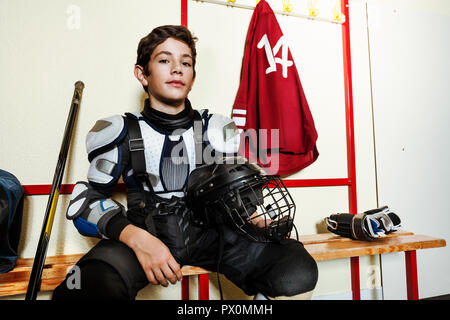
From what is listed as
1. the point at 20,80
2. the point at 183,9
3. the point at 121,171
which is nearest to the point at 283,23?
the point at 183,9

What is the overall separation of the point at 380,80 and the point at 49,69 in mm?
1709

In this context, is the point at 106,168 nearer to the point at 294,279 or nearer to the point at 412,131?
the point at 294,279

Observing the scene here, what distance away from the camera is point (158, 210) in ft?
2.64

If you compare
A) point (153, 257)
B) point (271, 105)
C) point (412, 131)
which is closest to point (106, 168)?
point (153, 257)

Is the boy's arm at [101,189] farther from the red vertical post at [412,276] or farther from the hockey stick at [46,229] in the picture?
the red vertical post at [412,276]

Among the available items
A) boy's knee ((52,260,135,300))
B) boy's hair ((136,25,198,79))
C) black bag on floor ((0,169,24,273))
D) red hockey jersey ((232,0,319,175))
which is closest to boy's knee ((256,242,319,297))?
boy's knee ((52,260,135,300))

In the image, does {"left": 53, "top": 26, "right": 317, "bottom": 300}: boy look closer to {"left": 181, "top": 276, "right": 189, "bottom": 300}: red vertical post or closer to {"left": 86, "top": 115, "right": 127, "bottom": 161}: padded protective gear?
{"left": 86, "top": 115, "right": 127, "bottom": 161}: padded protective gear

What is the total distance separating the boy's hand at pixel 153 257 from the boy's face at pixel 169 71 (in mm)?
457

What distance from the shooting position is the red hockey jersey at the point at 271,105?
1.26 m

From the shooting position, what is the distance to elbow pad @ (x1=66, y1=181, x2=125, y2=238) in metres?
0.75

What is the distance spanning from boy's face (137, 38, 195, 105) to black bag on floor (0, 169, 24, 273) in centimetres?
60

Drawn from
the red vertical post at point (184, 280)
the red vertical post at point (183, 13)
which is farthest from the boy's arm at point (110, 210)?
the red vertical post at point (183, 13)

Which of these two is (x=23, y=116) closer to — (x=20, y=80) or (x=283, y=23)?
(x=20, y=80)

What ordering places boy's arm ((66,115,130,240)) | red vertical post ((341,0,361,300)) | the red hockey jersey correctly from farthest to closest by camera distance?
1. red vertical post ((341,0,361,300))
2. the red hockey jersey
3. boy's arm ((66,115,130,240))
